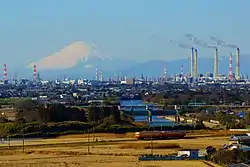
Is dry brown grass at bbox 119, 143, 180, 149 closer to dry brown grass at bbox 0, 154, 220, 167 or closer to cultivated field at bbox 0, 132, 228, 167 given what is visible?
cultivated field at bbox 0, 132, 228, 167

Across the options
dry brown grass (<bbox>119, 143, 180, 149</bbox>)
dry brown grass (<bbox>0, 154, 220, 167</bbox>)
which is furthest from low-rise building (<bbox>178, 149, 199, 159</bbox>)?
dry brown grass (<bbox>119, 143, 180, 149</bbox>)

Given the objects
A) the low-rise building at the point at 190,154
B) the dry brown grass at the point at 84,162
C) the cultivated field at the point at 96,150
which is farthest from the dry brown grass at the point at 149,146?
the low-rise building at the point at 190,154

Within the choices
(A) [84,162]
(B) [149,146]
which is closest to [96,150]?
(B) [149,146]

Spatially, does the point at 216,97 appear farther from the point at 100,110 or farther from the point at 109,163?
the point at 109,163

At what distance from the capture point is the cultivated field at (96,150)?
17.4 metres

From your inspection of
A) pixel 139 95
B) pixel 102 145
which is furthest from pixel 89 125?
pixel 139 95

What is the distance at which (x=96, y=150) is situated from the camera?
20.7m

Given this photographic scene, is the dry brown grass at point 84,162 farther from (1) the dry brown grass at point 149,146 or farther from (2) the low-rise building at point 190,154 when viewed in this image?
(1) the dry brown grass at point 149,146

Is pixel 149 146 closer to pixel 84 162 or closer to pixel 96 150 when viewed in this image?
pixel 96 150

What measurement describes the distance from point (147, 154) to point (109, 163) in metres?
2.30

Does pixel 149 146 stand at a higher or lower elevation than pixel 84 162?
higher

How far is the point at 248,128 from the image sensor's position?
28.6 meters

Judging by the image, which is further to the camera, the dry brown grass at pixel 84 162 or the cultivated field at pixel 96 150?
the cultivated field at pixel 96 150

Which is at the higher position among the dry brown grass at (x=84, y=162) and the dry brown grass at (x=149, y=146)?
the dry brown grass at (x=149, y=146)
